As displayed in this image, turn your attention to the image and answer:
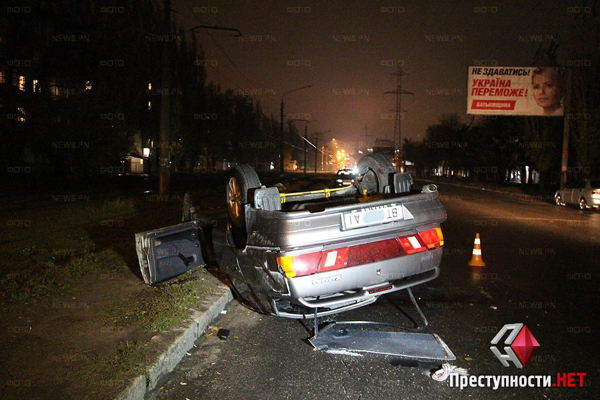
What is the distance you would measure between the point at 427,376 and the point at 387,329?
3.36 ft

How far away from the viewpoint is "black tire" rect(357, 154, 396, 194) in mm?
5883

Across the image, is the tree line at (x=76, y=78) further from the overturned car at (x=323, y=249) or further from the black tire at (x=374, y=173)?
the overturned car at (x=323, y=249)

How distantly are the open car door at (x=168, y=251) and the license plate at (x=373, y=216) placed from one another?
2.67m

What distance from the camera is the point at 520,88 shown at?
28.2m

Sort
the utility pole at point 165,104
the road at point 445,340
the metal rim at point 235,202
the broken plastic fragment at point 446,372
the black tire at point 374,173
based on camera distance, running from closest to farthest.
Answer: the road at point 445,340, the broken plastic fragment at point 446,372, the metal rim at point 235,202, the black tire at point 374,173, the utility pole at point 165,104

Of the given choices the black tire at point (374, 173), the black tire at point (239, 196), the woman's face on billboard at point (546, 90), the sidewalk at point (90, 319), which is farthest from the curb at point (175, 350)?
the woman's face on billboard at point (546, 90)

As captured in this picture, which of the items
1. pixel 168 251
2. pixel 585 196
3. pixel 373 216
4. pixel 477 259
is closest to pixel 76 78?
pixel 168 251

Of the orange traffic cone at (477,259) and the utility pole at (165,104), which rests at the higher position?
the utility pole at (165,104)

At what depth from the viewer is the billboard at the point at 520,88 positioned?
28203 millimetres

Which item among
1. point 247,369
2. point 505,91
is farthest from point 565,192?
point 247,369

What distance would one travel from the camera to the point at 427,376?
366 centimetres

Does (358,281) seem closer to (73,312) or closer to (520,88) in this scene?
(73,312)

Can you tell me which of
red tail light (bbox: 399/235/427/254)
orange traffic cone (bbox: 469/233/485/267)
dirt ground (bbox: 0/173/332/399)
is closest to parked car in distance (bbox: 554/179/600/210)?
orange traffic cone (bbox: 469/233/485/267)

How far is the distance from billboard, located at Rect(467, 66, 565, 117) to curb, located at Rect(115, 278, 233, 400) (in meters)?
27.1
